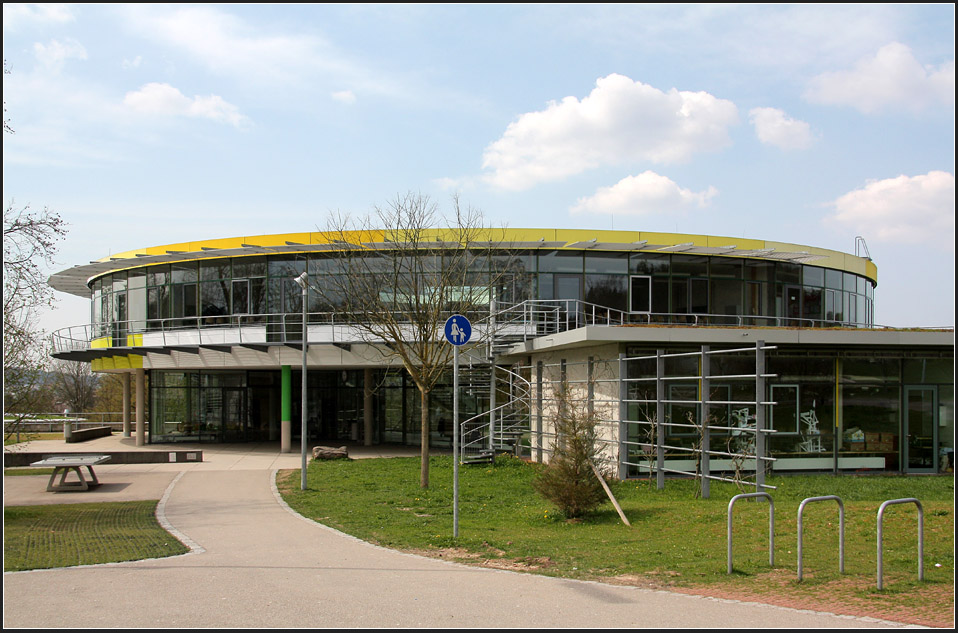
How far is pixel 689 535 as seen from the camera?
10.9 meters

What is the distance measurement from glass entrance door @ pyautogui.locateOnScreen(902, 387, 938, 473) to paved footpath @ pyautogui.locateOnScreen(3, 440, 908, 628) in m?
16.0

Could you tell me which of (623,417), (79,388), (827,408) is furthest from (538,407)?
(79,388)

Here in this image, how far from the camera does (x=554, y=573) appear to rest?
8492 mm

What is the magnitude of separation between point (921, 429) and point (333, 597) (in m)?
18.5

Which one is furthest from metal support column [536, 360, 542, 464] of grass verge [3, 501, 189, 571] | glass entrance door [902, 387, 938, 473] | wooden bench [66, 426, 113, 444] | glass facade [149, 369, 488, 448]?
wooden bench [66, 426, 113, 444]

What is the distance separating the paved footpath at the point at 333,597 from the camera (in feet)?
21.5

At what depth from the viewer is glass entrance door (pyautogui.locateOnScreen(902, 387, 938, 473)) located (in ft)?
67.1

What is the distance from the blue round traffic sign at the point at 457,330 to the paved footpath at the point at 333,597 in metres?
3.16

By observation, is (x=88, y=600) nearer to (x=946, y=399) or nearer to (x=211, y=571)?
(x=211, y=571)

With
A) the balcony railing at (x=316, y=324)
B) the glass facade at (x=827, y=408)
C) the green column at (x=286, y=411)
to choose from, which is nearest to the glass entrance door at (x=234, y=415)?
the balcony railing at (x=316, y=324)

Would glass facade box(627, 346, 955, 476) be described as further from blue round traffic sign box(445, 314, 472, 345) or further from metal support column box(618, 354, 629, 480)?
blue round traffic sign box(445, 314, 472, 345)

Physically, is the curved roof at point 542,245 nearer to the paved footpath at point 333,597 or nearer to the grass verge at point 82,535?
the grass verge at point 82,535

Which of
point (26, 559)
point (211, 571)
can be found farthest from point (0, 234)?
point (211, 571)

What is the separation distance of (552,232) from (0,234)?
20.5 meters
